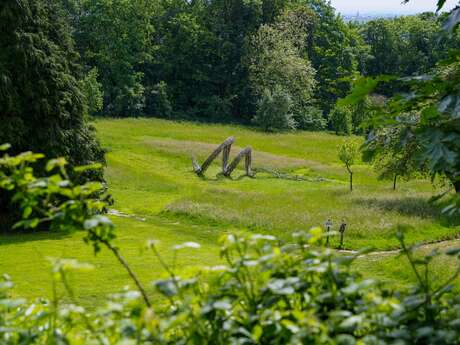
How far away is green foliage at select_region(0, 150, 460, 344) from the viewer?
3.15 m

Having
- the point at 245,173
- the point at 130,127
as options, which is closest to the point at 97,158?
the point at 245,173

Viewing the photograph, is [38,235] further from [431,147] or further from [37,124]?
[431,147]

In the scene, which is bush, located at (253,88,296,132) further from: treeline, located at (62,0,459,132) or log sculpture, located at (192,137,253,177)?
log sculpture, located at (192,137,253,177)

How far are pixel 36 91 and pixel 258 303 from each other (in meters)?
22.0

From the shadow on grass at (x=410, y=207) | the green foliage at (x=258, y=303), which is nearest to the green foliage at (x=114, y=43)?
the shadow on grass at (x=410, y=207)

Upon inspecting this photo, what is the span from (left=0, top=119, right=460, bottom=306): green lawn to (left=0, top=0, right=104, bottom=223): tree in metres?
3.36

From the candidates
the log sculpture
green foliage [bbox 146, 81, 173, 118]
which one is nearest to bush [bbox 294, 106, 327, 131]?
green foliage [bbox 146, 81, 173, 118]

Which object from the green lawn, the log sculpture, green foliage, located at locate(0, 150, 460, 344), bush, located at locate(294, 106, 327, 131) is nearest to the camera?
green foliage, located at locate(0, 150, 460, 344)

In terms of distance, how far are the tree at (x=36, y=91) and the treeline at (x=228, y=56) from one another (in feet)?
159

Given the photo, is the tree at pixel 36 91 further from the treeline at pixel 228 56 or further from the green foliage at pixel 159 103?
the green foliage at pixel 159 103

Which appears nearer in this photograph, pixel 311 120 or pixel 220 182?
pixel 220 182

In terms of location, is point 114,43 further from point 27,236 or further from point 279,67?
point 27,236

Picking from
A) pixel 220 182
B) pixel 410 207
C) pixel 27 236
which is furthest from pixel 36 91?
pixel 220 182

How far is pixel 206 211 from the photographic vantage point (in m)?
29.4
